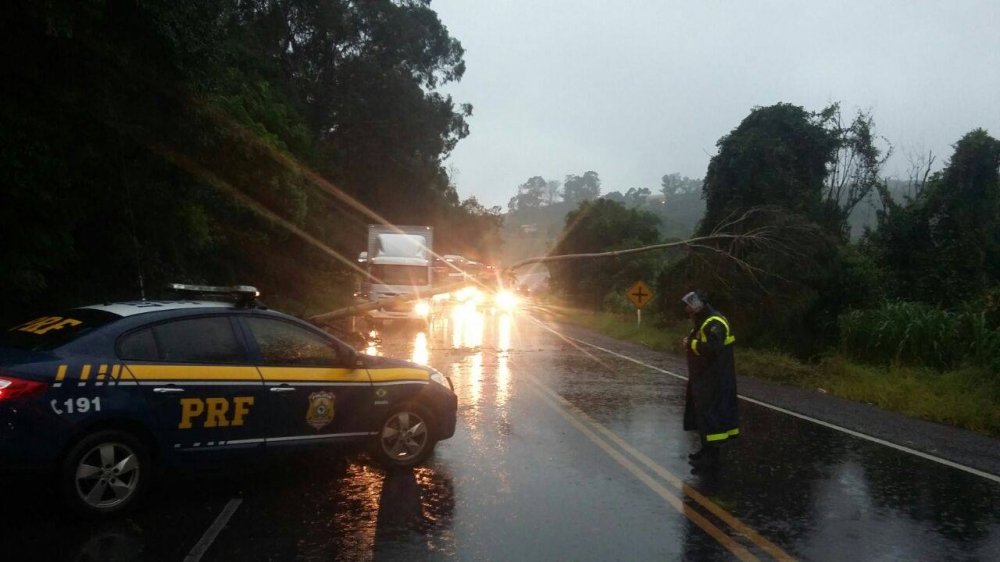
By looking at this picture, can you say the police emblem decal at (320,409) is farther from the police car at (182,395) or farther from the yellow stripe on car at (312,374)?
the yellow stripe on car at (312,374)

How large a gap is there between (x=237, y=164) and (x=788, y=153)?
17878mm

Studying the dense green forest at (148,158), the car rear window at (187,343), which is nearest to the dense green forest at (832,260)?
the dense green forest at (148,158)

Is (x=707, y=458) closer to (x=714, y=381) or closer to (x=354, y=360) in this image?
(x=714, y=381)

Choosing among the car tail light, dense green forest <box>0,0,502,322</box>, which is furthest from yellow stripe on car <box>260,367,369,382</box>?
dense green forest <box>0,0,502,322</box>

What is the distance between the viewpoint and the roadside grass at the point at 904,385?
12.0 meters

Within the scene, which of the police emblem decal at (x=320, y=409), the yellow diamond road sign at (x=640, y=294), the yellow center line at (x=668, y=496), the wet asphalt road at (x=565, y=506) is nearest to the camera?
the wet asphalt road at (x=565, y=506)

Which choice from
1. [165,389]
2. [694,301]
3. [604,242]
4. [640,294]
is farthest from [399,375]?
[604,242]

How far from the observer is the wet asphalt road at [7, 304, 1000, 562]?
5.38 metres

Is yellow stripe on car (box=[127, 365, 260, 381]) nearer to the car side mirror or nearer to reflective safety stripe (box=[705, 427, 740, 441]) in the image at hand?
the car side mirror

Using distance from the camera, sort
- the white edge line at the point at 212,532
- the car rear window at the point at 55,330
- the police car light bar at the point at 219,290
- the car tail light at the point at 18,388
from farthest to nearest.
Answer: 1. the police car light bar at the point at 219,290
2. the car rear window at the point at 55,330
3. the car tail light at the point at 18,388
4. the white edge line at the point at 212,532

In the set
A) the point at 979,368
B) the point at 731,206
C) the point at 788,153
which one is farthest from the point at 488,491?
the point at 788,153

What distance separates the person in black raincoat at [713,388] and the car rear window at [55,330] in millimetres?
5228

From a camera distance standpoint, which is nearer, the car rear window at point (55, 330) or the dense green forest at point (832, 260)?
the car rear window at point (55, 330)

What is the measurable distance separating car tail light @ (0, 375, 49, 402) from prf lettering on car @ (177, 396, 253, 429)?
99 cm
